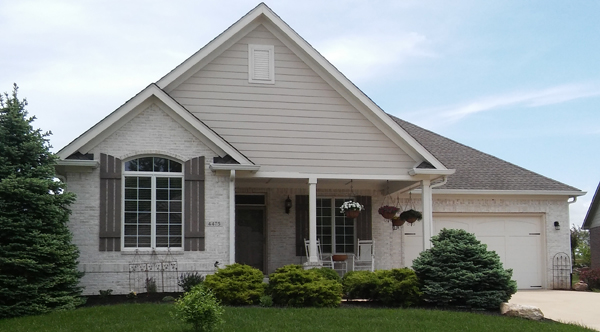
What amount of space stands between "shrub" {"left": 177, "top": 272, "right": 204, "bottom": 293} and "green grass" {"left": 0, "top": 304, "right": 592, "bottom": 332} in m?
1.75

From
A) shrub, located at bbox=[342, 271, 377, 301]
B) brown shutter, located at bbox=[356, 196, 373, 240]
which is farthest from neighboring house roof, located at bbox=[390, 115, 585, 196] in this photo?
shrub, located at bbox=[342, 271, 377, 301]

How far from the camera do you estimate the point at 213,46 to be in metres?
15.6

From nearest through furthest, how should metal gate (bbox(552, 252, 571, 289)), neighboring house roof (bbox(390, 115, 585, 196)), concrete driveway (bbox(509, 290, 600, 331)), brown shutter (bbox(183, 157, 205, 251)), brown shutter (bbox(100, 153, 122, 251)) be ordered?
1. concrete driveway (bbox(509, 290, 600, 331))
2. brown shutter (bbox(100, 153, 122, 251))
3. brown shutter (bbox(183, 157, 205, 251))
4. neighboring house roof (bbox(390, 115, 585, 196))
5. metal gate (bbox(552, 252, 571, 289))

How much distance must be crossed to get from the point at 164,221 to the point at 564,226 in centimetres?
1172

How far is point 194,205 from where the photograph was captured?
47.1 ft

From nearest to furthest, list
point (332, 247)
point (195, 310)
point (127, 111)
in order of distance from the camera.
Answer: point (195, 310)
point (127, 111)
point (332, 247)

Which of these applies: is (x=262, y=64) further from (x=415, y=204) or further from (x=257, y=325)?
(x=257, y=325)

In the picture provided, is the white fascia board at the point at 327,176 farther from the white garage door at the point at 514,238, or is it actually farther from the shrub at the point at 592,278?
the shrub at the point at 592,278

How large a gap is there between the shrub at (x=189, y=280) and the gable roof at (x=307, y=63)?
14.3 feet

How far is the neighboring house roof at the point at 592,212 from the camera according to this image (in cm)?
2692

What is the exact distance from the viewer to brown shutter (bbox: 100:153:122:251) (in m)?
13.9

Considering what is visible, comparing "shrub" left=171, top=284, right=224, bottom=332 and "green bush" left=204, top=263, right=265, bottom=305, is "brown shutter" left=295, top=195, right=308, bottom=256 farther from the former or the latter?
"shrub" left=171, top=284, right=224, bottom=332

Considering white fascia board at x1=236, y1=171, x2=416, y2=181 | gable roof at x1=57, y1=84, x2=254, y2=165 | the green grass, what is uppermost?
gable roof at x1=57, y1=84, x2=254, y2=165

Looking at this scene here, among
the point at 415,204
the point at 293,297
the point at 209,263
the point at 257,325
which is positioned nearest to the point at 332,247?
the point at 415,204
